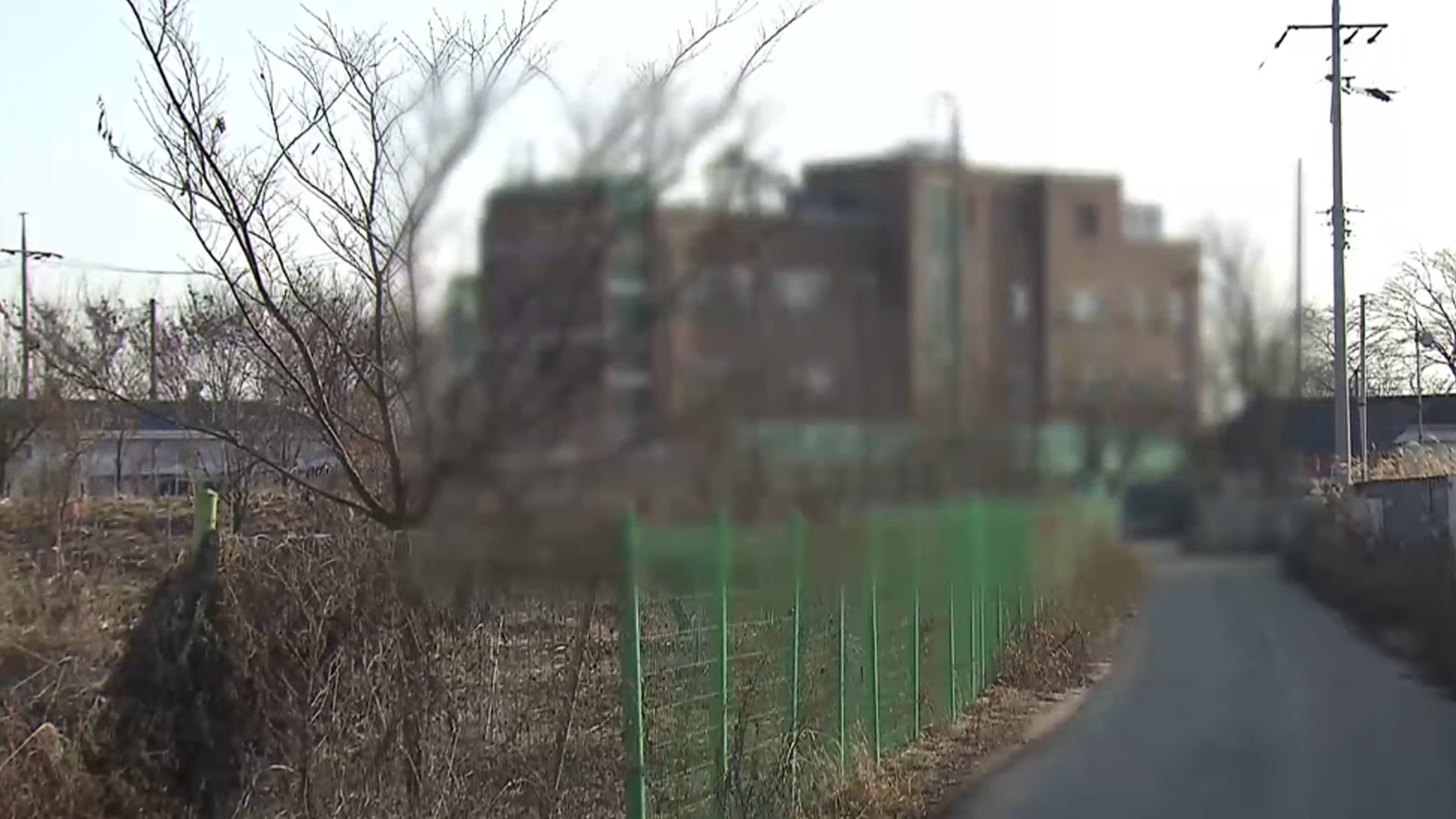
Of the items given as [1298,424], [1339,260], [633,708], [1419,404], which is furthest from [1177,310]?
[1419,404]

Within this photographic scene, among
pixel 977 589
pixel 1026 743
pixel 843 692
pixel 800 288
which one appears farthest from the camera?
pixel 1026 743

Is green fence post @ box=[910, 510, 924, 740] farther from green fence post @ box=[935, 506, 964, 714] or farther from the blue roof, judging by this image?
the blue roof

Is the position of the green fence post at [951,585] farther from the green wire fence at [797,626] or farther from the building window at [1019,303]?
the building window at [1019,303]

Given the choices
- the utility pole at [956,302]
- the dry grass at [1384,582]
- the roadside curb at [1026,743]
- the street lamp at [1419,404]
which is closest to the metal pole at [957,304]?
the utility pole at [956,302]

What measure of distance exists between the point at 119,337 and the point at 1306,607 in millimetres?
8936

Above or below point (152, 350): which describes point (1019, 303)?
below

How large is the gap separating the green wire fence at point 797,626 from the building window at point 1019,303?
417 mm

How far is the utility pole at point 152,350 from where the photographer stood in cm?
1084

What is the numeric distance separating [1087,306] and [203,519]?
4.31 m

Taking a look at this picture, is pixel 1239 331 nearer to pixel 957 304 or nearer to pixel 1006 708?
pixel 957 304

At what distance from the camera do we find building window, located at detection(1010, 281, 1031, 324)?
9.42ft

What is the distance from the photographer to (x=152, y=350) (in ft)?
40.4

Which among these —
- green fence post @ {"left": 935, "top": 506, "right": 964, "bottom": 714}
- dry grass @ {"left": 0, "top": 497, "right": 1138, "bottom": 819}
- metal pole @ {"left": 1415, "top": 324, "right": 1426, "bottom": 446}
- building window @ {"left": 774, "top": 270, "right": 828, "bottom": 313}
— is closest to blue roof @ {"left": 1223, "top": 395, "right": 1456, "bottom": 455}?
green fence post @ {"left": 935, "top": 506, "right": 964, "bottom": 714}

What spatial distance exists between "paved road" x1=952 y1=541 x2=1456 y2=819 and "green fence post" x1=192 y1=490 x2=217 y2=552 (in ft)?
11.2
